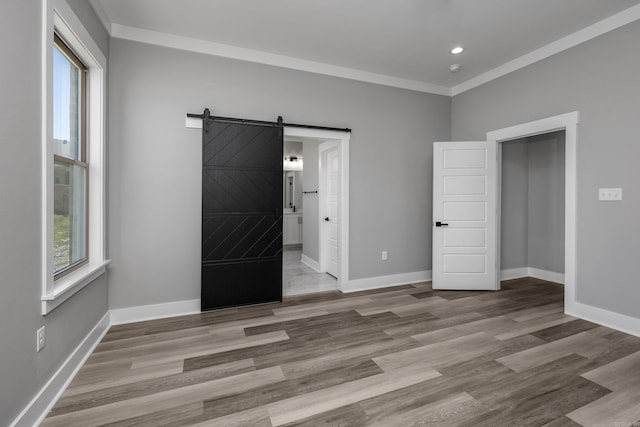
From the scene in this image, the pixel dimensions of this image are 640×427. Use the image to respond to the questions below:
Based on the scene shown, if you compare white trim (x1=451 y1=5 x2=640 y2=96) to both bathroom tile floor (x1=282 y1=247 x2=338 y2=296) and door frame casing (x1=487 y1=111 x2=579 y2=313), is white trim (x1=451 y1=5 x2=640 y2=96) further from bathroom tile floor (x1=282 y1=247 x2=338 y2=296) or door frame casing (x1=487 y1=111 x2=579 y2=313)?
bathroom tile floor (x1=282 y1=247 x2=338 y2=296)

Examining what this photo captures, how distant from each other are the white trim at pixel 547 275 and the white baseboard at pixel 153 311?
4.95 meters

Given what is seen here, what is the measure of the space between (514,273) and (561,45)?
3155mm

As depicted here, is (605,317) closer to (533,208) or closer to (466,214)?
(466,214)

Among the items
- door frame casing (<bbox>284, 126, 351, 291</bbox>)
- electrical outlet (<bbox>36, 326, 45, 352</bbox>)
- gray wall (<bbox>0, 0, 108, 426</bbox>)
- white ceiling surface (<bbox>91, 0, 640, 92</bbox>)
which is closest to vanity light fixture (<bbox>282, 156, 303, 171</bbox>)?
door frame casing (<bbox>284, 126, 351, 291</bbox>)

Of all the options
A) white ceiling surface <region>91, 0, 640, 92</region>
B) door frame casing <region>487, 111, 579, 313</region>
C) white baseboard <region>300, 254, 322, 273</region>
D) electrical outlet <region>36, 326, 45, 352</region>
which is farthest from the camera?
white baseboard <region>300, 254, 322, 273</region>

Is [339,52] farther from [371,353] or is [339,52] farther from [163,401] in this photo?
[163,401]

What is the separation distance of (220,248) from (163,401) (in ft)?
5.50

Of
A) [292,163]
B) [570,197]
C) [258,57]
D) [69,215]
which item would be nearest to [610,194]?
[570,197]

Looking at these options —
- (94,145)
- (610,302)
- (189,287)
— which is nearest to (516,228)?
(610,302)

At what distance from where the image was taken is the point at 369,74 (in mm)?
4113

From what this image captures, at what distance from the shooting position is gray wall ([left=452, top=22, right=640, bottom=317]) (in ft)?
9.14

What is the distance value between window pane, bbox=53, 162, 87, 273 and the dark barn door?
3.38 feet

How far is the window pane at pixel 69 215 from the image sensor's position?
214 cm

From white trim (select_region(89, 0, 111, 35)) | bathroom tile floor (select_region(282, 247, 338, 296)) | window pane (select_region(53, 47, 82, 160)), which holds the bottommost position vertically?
bathroom tile floor (select_region(282, 247, 338, 296))
